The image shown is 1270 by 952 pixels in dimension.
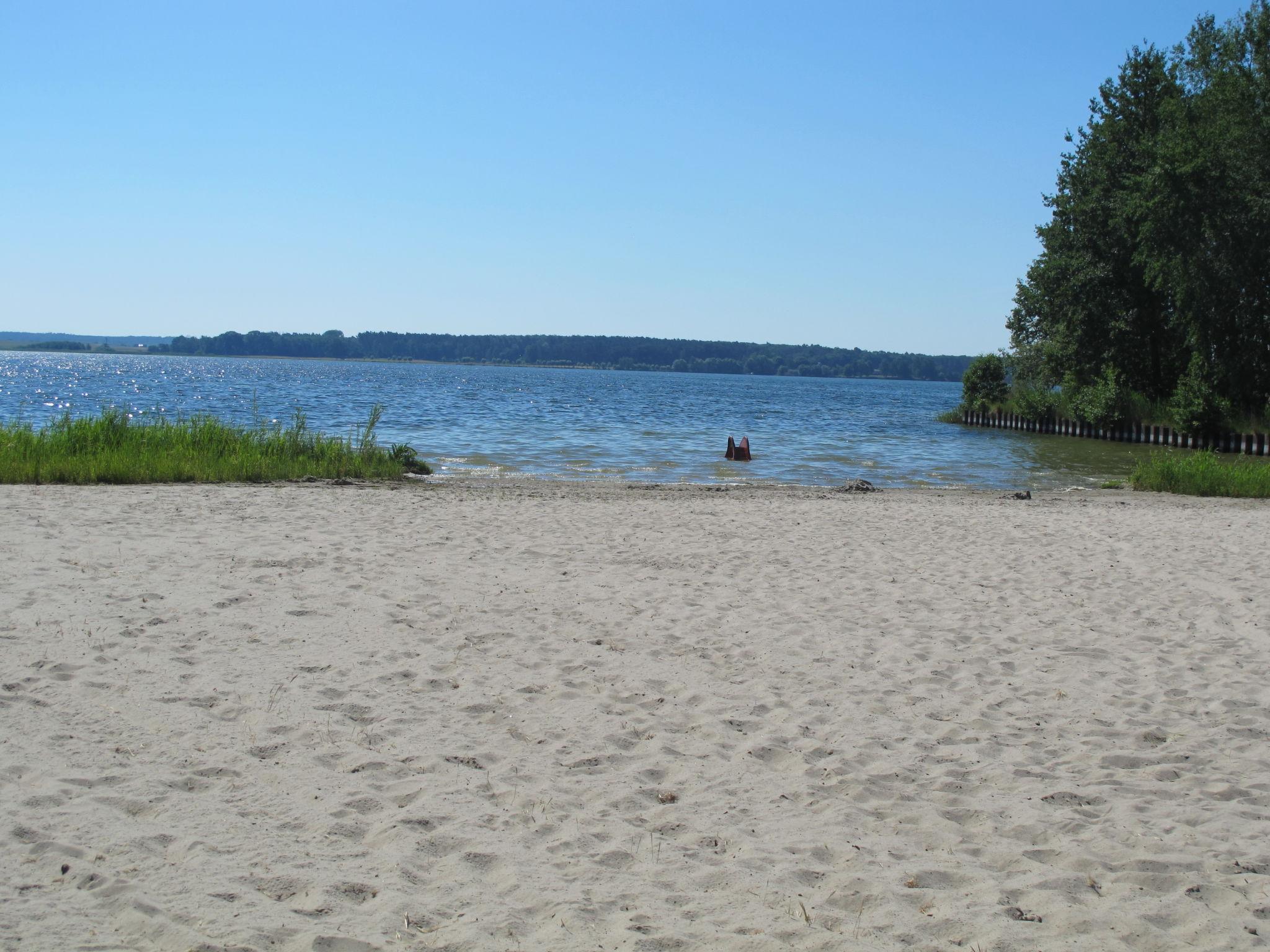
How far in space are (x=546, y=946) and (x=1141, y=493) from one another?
61.0ft

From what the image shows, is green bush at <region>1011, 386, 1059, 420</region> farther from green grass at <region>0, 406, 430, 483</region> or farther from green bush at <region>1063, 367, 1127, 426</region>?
green grass at <region>0, 406, 430, 483</region>

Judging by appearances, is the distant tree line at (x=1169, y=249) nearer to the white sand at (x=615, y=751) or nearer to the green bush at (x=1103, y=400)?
the green bush at (x=1103, y=400)

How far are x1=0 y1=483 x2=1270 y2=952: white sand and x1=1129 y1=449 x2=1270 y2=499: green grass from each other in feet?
31.0

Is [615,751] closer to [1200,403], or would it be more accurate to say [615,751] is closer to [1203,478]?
[1203,478]

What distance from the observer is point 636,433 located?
36.7 meters

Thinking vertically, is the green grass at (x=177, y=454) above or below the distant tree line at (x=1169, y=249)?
below

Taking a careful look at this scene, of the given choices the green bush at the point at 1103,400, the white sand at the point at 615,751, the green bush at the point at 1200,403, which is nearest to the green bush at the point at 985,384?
the green bush at the point at 1103,400

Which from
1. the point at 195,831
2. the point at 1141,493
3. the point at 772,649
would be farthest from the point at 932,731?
the point at 1141,493

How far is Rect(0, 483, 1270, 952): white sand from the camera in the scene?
3.70 metres

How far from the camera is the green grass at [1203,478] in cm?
1814

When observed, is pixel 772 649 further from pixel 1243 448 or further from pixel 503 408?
pixel 503 408

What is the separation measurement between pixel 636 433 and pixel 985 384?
23.9m

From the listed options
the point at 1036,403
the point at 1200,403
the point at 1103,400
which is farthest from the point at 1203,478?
the point at 1036,403

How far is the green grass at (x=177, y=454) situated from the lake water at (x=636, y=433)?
1279mm
